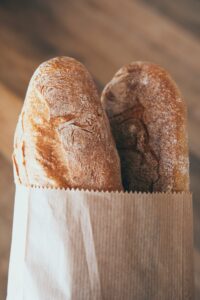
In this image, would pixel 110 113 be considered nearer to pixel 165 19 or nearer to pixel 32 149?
pixel 32 149

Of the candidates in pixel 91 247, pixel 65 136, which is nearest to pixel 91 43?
pixel 65 136

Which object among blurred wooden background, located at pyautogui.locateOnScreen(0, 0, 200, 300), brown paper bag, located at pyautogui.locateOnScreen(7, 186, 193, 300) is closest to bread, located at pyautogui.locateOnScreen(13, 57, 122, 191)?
brown paper bag, located at pyautogui.locateOnScreen(7, 186, 193, 300)

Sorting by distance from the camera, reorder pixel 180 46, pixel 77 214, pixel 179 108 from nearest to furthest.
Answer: pixel 77 214
pixel 179 108
pixel 180 46

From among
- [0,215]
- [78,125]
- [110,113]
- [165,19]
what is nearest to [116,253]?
[78,125]

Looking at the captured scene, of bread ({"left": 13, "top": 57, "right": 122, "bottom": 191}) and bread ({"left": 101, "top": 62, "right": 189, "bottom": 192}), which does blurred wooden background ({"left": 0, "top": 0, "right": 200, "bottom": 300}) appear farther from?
bread ({"left": 13, "top": 57, "right": 122, "bottom": 191})

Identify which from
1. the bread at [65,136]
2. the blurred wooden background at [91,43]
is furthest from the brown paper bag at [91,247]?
the blurred wooden background at [91,43]

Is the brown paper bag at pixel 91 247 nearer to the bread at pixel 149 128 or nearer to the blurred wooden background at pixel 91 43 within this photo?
the bread at pixel 149 128

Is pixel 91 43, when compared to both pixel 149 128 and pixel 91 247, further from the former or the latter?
pixel 91 247
